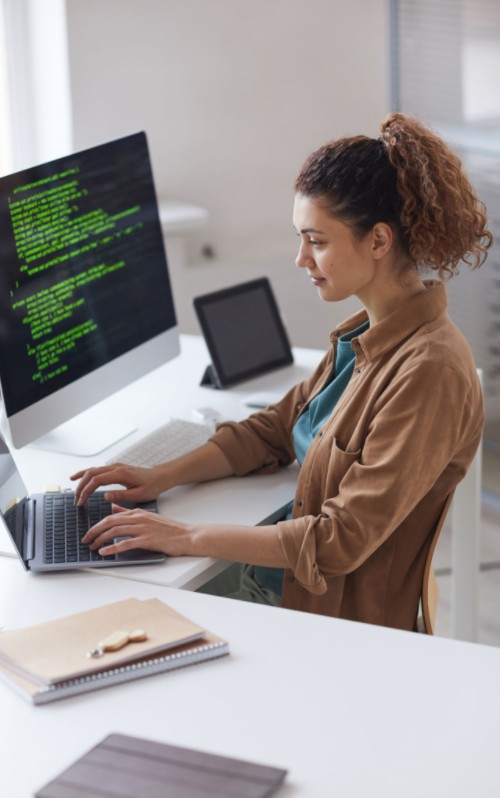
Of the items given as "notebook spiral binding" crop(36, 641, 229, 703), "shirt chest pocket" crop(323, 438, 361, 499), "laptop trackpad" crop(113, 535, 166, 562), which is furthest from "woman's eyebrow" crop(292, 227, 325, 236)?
"notebook spiral binding" crop(36, 641, 229, 703)

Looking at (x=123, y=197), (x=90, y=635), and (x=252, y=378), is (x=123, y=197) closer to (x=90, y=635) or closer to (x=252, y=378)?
(x=252, y=378)

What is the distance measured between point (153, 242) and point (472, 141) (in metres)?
1.68

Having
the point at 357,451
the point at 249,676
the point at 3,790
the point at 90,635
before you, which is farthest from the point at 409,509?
the point at 3,790

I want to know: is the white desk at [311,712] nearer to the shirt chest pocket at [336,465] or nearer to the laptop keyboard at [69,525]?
the laptop keyboard at [69,525]

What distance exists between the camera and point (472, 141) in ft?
11.8

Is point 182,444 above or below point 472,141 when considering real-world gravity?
below

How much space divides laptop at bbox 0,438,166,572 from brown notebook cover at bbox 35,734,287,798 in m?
0.46

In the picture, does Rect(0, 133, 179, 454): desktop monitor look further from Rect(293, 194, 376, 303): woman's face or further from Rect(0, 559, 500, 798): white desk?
Rect(0, 559, 500, 798): white desk

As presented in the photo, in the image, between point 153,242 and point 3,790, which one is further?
point 153,242

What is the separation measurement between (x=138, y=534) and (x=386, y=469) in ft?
1.26

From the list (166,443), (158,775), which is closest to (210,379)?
(166,443)

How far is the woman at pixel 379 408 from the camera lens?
1.64 m

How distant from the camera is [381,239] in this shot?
173cm

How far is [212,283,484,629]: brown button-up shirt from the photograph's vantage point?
1636mm
